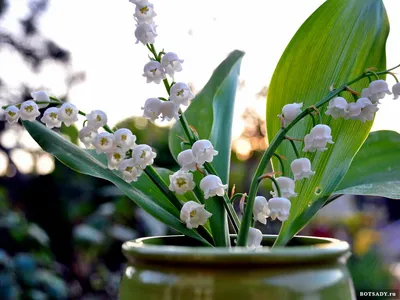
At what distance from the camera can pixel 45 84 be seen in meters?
1.15

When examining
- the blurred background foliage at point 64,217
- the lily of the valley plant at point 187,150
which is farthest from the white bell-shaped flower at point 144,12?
the blurred background foliage at point 64,217

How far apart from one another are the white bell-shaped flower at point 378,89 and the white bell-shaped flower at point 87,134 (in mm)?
175

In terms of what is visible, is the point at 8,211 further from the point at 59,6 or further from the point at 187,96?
the point at 187,96

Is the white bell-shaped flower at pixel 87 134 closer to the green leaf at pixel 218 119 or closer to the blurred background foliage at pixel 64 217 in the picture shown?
the green leaf at pixel 218 119

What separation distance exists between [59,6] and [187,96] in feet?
2.88

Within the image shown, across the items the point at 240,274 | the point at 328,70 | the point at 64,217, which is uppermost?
the point at 328,70

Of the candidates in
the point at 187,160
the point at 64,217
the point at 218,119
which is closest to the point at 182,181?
the point at 187,160

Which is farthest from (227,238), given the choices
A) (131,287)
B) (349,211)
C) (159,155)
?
(349,211)

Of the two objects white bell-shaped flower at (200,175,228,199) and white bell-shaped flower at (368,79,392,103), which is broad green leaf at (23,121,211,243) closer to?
white bell-shaped flower at (200,175,228,199)

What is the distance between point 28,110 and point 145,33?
0.30 ft

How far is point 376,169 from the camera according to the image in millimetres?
357

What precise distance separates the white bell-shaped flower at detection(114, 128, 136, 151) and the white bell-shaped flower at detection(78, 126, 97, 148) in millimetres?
18

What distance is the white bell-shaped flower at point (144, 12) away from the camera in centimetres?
30

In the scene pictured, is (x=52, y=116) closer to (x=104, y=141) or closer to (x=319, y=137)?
(x=104, y=141)
